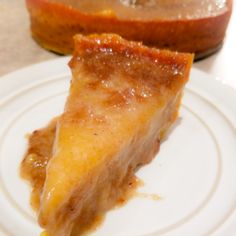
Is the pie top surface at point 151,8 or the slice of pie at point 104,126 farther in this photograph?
the pie top surface at point 151,8

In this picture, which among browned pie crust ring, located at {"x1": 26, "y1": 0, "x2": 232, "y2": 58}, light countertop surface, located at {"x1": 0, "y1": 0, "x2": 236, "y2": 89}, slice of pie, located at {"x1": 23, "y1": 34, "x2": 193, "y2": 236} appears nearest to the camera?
slice of pie, located at {"x1": 23, "y1": 34, "x2": 193, "y2": 236}

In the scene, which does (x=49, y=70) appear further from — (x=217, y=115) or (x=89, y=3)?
(x=217, y=115)

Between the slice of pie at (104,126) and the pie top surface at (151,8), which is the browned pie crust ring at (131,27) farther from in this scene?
the slice of pie at (104,126)

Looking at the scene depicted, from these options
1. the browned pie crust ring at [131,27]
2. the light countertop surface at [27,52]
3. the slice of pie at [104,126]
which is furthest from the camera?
the light countertop surface at [27,52]

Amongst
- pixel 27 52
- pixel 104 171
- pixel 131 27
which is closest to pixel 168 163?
pixel 104 171

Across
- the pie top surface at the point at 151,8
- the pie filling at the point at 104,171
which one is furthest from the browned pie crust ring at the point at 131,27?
the pie filling at the point at 104,171

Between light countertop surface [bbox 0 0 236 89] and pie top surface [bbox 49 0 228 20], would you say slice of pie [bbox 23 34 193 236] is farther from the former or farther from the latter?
light countertop surface [bbox 0 0 236 89]

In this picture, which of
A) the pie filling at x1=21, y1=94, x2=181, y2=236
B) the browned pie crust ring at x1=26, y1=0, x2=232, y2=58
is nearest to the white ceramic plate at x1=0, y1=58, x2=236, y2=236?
the pie filling at x1=21, y1=94, x2=181, y2=236
